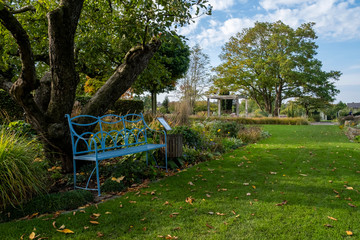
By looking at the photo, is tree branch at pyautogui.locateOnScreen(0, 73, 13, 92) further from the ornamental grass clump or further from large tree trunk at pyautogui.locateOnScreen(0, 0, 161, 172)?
the ornamental grass clump

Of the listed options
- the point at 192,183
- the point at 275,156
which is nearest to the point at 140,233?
the point at 192,183

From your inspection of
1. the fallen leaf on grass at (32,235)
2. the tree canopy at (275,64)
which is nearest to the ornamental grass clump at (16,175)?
the fallen leaf on grass at (32,235)

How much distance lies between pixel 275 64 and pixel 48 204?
2436 centimetres

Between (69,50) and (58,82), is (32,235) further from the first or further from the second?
(69,50)

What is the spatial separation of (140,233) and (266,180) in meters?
2.16

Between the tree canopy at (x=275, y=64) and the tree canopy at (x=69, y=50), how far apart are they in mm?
20328

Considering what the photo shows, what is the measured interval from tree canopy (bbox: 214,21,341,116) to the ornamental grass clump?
22.7m

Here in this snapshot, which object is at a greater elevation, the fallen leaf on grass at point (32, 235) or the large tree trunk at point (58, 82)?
the large tree trunk at point (58, 82)

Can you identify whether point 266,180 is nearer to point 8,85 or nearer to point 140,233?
point 140,233

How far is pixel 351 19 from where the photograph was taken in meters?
6.77

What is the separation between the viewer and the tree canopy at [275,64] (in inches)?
902

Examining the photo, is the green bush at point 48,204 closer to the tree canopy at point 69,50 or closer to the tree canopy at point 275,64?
the tree canopy at point 69,50

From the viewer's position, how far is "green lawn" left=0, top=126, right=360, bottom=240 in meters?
1.98

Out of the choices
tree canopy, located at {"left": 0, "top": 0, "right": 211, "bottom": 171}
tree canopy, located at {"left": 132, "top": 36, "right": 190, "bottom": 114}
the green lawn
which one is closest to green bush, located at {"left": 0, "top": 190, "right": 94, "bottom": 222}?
the green lawn
